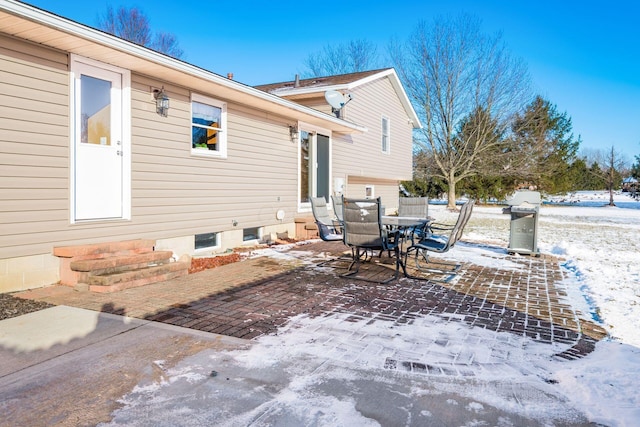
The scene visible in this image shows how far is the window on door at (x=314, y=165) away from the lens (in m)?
10.6

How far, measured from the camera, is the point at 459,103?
2406 cm

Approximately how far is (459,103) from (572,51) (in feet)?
20.3

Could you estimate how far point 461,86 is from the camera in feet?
78.2

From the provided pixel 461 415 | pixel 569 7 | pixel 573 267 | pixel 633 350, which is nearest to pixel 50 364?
pixel 461 415

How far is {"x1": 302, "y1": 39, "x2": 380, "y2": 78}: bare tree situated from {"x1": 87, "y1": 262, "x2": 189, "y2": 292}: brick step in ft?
95.7

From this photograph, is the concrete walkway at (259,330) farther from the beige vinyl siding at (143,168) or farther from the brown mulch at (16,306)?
the beige vinyl siding at (143,168)

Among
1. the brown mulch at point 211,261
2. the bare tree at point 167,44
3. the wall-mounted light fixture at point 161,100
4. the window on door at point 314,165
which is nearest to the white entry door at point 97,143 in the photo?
the wall-mounted light fixture at point 161,100

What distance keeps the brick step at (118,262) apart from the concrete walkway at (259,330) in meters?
0.30

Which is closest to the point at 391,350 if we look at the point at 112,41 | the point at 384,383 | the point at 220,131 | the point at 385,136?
the point at 384,383

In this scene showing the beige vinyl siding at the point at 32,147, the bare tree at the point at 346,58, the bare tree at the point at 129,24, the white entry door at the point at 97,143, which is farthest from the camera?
the bare tree at the point at 346,58

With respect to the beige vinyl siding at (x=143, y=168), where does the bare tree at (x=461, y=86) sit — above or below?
above

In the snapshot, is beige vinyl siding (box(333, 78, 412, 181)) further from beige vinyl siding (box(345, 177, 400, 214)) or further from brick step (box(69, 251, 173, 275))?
brick step (box(69, 251, 173, 275))

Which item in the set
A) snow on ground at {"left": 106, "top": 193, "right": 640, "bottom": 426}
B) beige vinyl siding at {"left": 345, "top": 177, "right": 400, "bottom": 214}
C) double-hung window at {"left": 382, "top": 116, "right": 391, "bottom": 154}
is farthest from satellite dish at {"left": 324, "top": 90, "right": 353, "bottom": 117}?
snow on ground at {"left": 106, "top": 193, "right": 640, "bottom": 426}

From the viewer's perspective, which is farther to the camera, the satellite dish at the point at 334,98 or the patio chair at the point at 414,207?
the satellite dish at the point at 334,98
